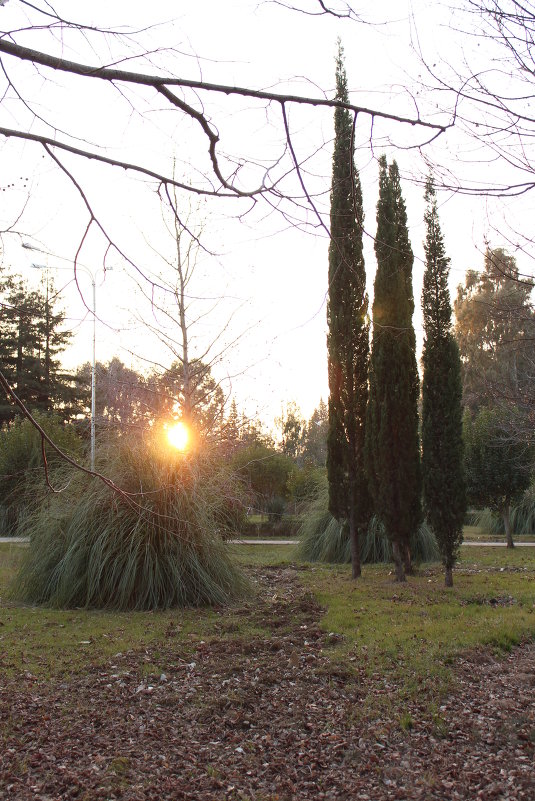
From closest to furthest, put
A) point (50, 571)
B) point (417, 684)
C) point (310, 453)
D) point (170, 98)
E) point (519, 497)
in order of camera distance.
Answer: point (170, 98) → point (417, 684) → point (50, 571) → point (519, 497) → point (310, 453)

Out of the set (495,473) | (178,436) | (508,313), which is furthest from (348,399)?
(495,473)

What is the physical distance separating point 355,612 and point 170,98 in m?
6.08

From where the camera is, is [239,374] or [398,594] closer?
[398,594]

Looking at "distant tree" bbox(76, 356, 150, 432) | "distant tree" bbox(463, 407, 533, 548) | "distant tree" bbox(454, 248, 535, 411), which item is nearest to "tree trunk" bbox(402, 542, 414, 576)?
"distant tree" bbox(454, 248, 535, 411)

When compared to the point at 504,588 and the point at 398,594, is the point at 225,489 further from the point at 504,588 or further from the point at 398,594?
the point at 504,588

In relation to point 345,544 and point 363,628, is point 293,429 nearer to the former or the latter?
point 345,544

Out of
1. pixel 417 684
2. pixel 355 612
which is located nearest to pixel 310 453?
pixel 355 612

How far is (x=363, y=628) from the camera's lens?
678 centimetres

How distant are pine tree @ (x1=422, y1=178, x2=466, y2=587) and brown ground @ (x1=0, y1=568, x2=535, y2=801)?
153 inches

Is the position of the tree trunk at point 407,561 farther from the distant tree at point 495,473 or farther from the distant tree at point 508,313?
the distant tree at point 495,473

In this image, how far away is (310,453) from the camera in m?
39.8

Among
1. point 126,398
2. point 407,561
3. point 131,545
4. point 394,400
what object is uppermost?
point 126,398

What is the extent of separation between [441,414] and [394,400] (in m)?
0.84

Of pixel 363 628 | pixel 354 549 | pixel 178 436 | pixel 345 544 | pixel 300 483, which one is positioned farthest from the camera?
pixel 300 483
